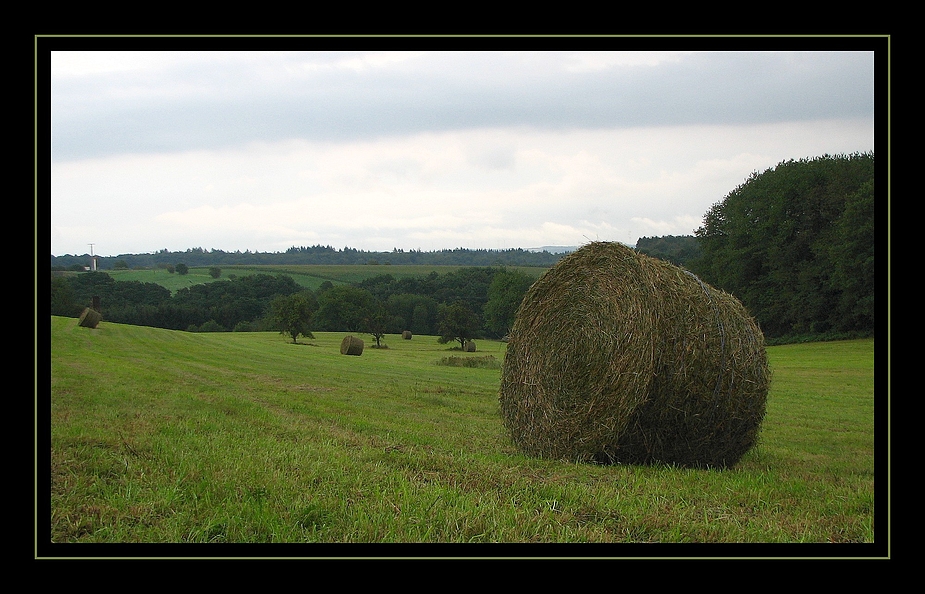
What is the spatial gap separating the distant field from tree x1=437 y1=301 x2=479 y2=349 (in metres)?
4.61

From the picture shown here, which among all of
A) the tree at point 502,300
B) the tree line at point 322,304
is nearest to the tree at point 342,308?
the tree line at point 322,304

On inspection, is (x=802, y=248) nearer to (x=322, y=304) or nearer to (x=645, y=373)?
(x=322, y=304)

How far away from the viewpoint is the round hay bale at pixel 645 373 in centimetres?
712

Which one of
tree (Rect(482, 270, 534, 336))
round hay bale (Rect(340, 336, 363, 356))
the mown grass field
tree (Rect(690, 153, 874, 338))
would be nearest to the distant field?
tree (Rect(482, 270, 534, 336))

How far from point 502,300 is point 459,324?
3408mm

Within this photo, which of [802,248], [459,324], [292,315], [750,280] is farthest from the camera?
[292,315]

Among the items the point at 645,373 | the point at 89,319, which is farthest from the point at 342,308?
the point at 645,373

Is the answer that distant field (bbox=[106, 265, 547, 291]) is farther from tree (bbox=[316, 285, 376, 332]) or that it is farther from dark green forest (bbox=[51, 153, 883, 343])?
tree (bbox=[316, 285, 376, 332])

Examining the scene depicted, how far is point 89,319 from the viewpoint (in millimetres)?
26781

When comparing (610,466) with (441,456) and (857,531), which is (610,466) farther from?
(857,531)

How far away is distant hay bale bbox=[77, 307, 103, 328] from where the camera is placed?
87.5 feet

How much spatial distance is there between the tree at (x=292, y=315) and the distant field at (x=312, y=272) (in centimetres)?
455

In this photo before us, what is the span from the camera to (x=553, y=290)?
8.75 meters

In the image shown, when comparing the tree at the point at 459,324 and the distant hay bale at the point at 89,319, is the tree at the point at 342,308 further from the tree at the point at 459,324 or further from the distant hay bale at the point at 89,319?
the distant hay bale at the point at 89,319
